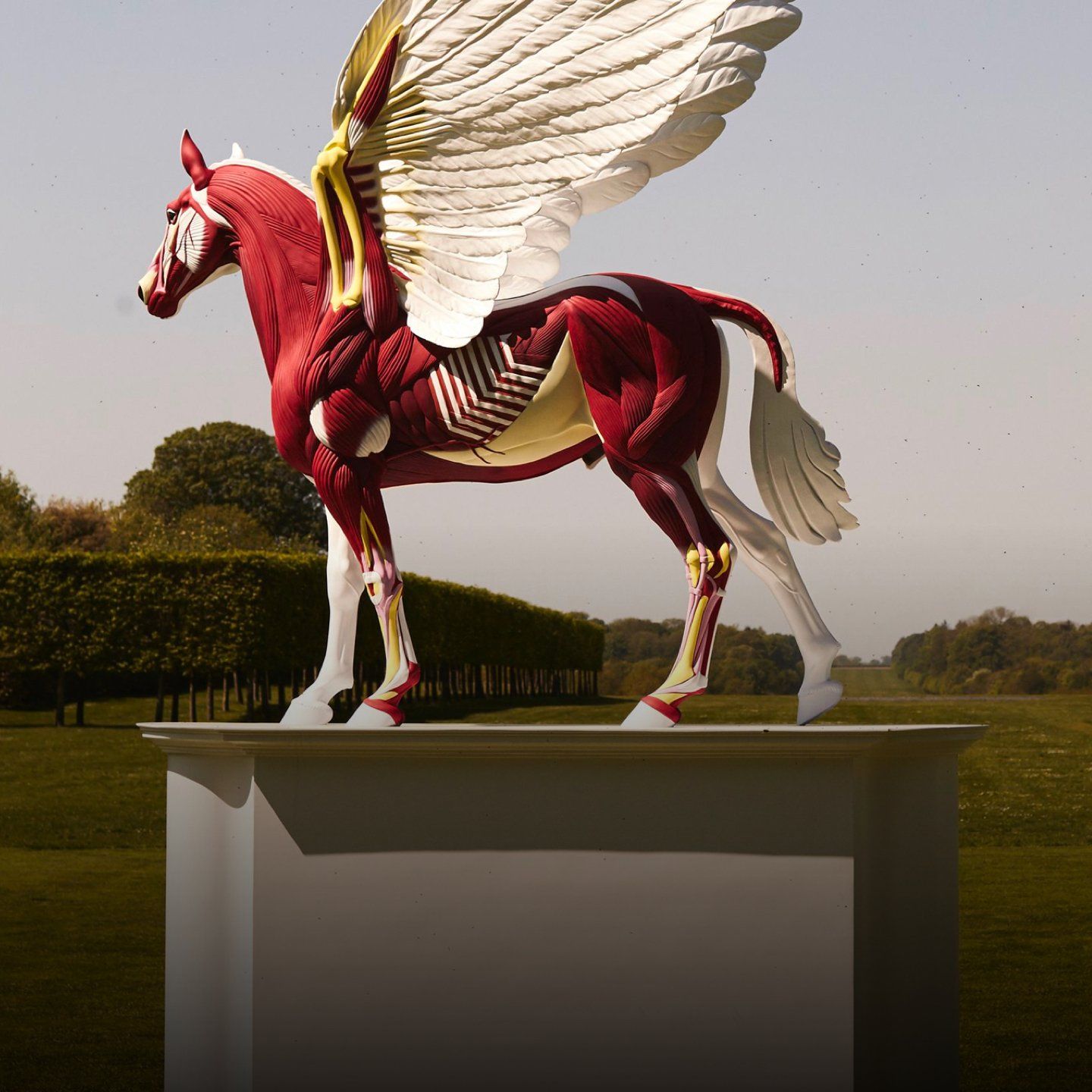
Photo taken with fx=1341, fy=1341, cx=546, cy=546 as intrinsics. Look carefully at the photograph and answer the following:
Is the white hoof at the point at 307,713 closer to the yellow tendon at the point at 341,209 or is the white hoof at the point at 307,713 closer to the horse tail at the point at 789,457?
the yellow tendon at the point at 341,209

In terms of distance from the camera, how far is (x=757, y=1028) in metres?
4.09

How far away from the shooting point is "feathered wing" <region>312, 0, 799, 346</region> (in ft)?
15.6

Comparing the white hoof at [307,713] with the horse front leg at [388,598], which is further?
the horse front leg at [388,598]

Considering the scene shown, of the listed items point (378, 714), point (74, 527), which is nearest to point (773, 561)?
point (378, 714)

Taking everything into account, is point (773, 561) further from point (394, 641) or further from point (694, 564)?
point (394, 641)

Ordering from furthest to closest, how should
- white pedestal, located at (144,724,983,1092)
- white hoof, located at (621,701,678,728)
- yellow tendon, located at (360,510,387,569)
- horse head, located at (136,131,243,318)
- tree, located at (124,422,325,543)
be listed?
tree, located at (124,422,325,543)
horse head, located at (136,131,243,318)
yellow tendon, located at (360,510,387,569)
white hoof, located at (621,701,678,728)
white pedestal, located at (144,724,983,1092)

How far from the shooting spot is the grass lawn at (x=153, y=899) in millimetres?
6098

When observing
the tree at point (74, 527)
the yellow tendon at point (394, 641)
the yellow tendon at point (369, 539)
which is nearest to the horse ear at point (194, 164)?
the yellow tendon at point (369, 539)

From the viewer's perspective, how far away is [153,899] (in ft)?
31.5

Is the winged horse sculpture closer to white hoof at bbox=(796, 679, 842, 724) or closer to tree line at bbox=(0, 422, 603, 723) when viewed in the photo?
white hoof at bbox=(796, 679, 842, 724)

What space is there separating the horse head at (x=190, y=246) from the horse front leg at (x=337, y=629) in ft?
3.94

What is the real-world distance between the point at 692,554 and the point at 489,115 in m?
1.76

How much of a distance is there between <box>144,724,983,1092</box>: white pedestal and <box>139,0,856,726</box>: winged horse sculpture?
1.85 feet

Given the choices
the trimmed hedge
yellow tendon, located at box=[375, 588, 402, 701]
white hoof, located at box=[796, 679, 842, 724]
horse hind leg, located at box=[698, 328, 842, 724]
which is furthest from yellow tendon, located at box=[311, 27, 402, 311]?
the trimmed hedge
